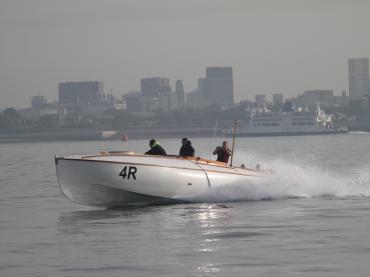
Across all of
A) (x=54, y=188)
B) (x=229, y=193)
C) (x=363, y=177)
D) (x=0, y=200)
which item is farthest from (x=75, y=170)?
(x=363, y=177)

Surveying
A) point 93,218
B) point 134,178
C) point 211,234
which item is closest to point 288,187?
point 134,178

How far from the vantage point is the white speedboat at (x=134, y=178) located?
101ft

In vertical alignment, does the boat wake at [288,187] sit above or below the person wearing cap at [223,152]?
below

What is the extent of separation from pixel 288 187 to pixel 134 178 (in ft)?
20.5

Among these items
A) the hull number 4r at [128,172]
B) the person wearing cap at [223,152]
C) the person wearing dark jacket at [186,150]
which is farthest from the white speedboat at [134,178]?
the person wearing cap at [223,152]

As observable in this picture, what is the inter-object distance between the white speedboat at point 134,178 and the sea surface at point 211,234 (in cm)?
37

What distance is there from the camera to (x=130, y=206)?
32.3 m

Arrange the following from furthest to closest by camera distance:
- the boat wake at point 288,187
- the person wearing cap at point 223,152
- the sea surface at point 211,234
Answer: the boat wake at point 288,187
the person wearing cap at point 223,152
the sea surface at point 211,234

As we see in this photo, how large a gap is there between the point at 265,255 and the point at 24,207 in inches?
540

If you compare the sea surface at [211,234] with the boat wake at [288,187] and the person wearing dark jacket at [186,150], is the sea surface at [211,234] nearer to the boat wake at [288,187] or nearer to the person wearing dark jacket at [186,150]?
the boat wake at [288,187]

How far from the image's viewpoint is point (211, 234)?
25.1 meters

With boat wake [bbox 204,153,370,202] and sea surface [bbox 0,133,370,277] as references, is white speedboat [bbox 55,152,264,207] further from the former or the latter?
boat wake [bbox 204,153,370,202]

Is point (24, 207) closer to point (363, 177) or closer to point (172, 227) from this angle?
point (172, 227)

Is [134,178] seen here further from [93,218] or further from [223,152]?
[223,152]
